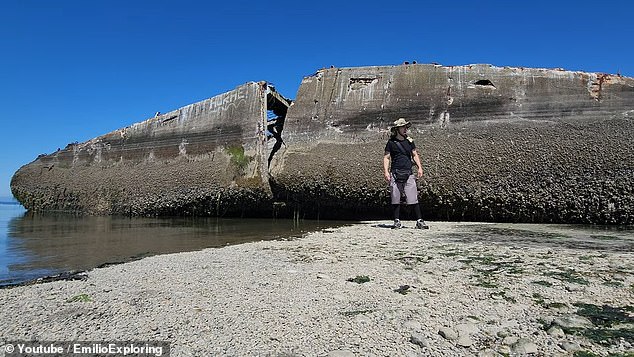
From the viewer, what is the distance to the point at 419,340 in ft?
5.74

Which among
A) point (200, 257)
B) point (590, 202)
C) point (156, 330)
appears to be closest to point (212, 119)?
point (200, 257)

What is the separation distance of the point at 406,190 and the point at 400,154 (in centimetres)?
53

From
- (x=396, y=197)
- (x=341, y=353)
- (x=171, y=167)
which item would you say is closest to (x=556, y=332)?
(x=341, y=353)

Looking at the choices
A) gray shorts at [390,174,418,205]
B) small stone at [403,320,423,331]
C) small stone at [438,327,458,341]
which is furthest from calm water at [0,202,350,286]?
small stone at [438,327,458,341]

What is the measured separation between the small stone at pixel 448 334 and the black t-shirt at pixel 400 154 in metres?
4.53

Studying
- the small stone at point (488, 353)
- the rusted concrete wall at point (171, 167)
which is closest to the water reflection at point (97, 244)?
the rusted concrete wall at point (171, 167)

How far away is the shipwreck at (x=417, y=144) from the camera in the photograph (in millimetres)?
6223

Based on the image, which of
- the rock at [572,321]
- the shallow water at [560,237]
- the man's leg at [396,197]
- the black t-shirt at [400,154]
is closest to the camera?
the rock at [572,321]

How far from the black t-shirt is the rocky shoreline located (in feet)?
8.74

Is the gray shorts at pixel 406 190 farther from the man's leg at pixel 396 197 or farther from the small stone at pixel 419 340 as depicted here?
the small stone at pixel 419 340

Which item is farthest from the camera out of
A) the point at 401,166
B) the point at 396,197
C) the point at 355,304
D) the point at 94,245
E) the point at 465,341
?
the point at 401,166

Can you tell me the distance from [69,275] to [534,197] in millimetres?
6089

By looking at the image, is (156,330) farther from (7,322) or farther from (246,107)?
(246,107)

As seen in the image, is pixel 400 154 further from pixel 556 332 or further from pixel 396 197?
pixel 556 332
